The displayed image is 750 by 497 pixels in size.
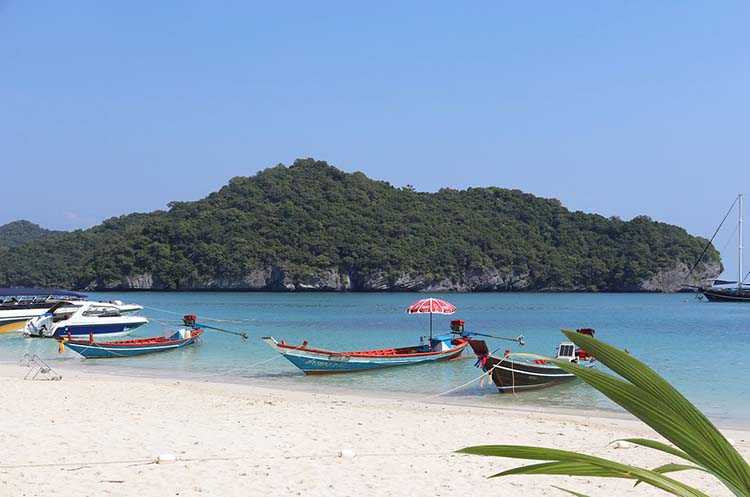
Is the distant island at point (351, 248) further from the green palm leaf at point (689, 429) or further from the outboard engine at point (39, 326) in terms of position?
the green palm leaf at point (689, 429)

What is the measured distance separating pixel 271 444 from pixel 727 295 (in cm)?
8296

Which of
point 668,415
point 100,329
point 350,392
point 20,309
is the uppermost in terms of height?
point 668,415

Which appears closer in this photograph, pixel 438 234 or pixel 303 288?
pixel 303 288

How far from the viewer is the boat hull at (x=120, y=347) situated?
2306 cm

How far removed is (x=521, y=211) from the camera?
136875mm

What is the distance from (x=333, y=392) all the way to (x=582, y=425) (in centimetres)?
639

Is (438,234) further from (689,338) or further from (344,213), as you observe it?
(689,338)

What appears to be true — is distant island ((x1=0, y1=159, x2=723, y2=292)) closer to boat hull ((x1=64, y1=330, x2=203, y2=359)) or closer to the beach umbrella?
boat hull ((x1=64, y1=330, x2=203, y2=359))

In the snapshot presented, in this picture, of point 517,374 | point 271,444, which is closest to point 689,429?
point 271,444

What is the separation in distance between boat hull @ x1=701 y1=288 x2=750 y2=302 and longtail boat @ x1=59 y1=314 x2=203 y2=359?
69.3 meters

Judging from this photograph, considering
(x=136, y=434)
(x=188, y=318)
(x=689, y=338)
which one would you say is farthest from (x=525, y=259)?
(x=136, y=434)

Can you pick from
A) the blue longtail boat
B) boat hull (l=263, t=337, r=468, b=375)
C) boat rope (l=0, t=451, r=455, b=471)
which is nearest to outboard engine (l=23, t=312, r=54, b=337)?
the blue longtail boat

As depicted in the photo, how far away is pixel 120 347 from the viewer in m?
23.6

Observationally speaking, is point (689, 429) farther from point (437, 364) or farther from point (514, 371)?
point (437, 364)
